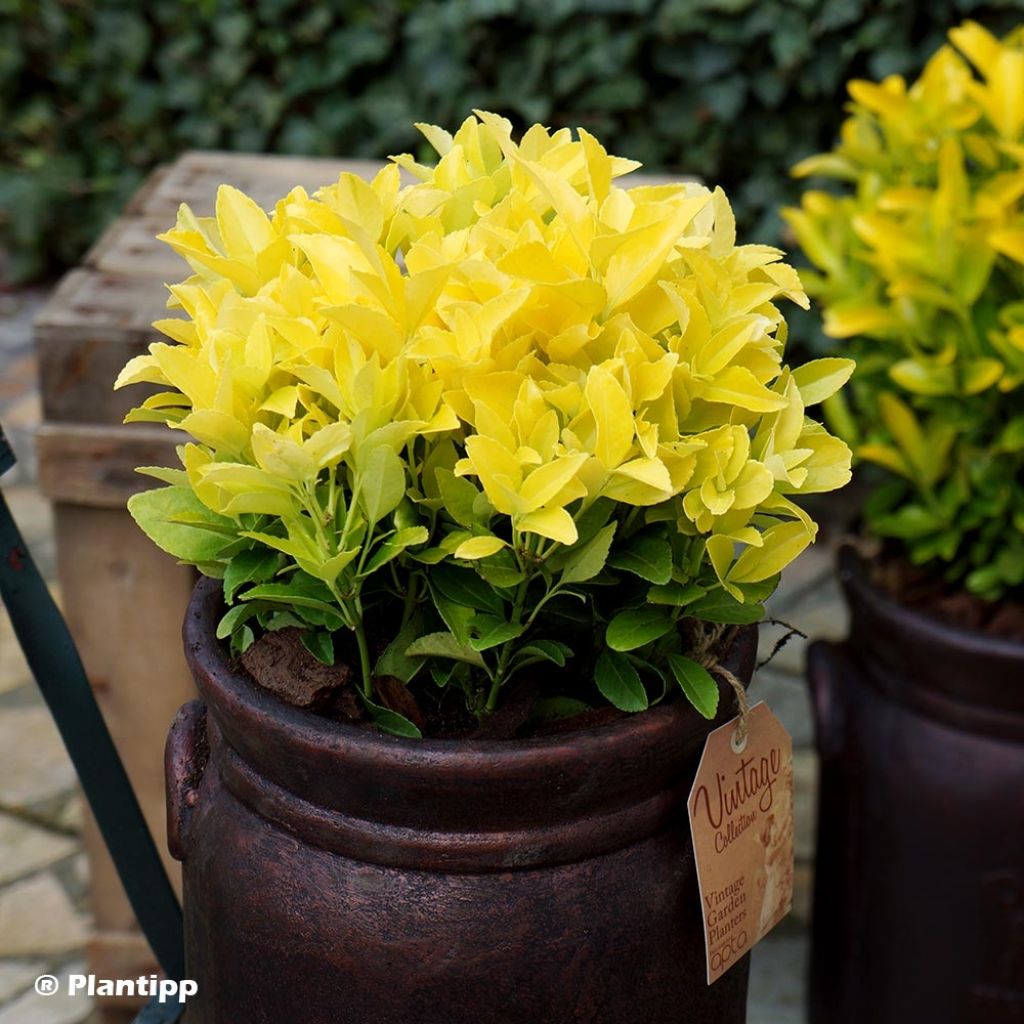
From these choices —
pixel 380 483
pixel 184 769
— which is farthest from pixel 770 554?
pixel 184 769

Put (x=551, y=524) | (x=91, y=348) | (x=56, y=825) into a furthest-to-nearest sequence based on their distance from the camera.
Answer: (x=56, y=825), (x=91, y=348), (x=551, y=524)

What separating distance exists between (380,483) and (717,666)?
10.6 inches

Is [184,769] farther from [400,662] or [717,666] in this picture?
[717,666]

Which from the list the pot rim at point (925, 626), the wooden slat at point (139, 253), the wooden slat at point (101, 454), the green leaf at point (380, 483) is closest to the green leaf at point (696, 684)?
the green leaf at point (380, 483)

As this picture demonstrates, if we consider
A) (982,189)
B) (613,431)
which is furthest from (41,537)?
(613,431)

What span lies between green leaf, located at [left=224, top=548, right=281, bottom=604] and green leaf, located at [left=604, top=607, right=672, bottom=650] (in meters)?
0.22

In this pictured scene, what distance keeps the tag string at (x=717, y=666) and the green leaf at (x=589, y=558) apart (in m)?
0.12

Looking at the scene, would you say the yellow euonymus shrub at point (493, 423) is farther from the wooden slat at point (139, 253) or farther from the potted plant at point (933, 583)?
the wooden slat at point (139, 253)

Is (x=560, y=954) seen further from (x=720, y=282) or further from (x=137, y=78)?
(x=137, y=78)

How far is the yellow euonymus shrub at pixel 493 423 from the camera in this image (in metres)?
0.87

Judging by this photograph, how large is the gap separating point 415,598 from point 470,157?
33 cm

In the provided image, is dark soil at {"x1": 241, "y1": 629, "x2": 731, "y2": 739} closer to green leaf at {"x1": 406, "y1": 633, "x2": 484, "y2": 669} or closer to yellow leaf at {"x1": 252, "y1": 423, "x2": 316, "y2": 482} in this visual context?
green leaf at {"x1": 406, "y1": 633, "x2": 484, "y2": 669}

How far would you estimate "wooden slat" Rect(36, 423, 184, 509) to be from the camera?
174cm

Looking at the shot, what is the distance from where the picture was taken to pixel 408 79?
12.7ft
